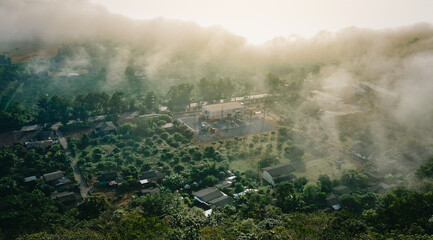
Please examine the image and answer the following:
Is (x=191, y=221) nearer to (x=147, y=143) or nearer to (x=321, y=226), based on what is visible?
(x=321, y=226)

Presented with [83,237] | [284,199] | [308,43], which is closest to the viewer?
[83,237]

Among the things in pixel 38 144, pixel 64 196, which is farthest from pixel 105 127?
pixel 64 196

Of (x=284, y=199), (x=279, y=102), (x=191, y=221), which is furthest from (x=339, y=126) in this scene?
(x=191, y=221)

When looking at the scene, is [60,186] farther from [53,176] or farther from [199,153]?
[199,153]

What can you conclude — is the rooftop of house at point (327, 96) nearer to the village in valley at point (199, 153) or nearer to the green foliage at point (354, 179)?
the village in valley at point (199, 153)

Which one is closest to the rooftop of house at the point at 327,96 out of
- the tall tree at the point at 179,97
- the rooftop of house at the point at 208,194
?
the tall tree at the point at 179,97
